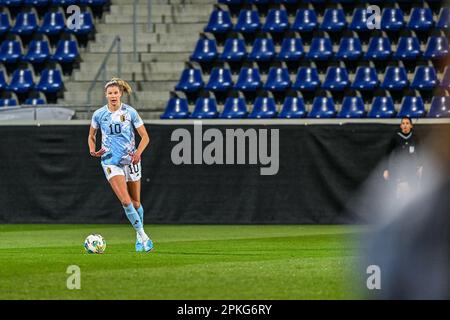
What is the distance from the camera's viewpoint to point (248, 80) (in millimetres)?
22984

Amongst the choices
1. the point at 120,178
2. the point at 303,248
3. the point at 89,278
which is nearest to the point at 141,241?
the point at 120,178

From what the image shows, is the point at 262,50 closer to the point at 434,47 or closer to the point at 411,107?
the point at 411,107

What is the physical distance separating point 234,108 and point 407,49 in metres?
4.35

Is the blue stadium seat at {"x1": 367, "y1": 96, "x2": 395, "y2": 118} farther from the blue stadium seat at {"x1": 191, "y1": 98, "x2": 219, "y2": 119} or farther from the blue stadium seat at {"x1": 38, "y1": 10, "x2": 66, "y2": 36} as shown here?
the blue stadium seat at {"x1": 38, "y1": 10, "x2": 66, "y2": 36}

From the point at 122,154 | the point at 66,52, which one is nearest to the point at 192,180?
the point at 66,52

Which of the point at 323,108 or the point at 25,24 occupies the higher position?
the point at 25,24

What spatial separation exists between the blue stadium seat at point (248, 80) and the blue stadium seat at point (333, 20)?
1985mm

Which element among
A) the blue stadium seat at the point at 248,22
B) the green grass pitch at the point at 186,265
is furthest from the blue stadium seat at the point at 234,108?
the green grass pitch at the point at 186,265

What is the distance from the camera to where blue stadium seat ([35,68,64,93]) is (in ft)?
79.7

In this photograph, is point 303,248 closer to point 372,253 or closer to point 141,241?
point 141,241

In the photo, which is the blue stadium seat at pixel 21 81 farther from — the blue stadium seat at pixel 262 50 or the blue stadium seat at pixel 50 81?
the blue stadium seat at pixel 262 50

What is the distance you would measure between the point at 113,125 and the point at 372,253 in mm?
10635

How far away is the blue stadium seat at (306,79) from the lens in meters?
22.5

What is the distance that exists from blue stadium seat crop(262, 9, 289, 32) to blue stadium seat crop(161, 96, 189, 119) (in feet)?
9.17
